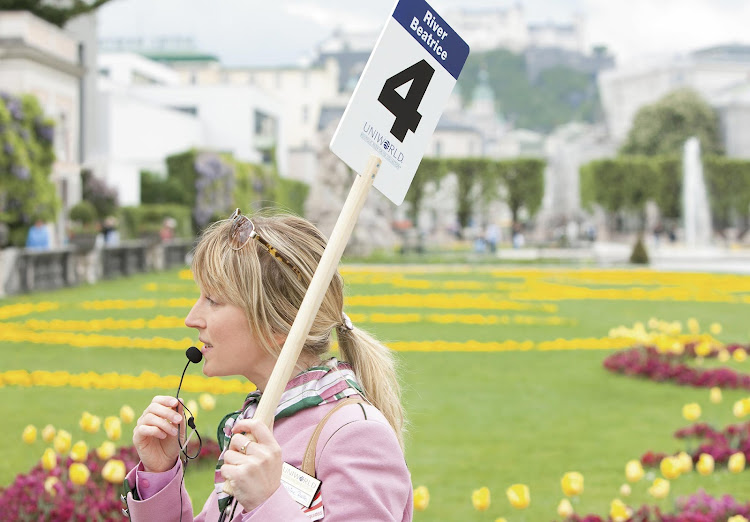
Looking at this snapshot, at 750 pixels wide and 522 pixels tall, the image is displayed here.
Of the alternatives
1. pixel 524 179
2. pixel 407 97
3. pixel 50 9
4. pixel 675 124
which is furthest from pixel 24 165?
pixel 675 124

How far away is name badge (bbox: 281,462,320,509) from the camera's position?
1.90 m

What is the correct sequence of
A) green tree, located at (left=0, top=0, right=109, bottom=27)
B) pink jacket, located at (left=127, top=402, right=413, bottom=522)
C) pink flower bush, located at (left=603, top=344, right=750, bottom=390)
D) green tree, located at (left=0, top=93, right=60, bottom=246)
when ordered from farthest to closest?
green tree, located at (left=0, top=0, right=109, bottom=27)
green tree, located at (left=0, top=93, right=60, bottom=246)
pink flower bush, located at (left=603, top=344, right=750, bottom=390)
pink jacket, located at (left=127, top=402, right=413, bottom=522)

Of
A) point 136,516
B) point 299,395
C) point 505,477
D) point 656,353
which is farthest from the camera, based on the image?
point 656,353

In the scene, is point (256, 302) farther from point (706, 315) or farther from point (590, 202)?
point (590, 202)

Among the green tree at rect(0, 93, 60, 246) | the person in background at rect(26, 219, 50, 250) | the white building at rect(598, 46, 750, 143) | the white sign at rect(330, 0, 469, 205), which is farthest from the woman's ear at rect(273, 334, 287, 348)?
the white building at rect(598, 46, 750, 143)

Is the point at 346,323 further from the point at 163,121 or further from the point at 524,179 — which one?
the point at 163,121

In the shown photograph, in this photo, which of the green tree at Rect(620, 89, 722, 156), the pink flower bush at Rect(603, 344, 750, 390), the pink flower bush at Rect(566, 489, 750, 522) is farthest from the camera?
the green tree at Rect(620, 89, 722, 156)

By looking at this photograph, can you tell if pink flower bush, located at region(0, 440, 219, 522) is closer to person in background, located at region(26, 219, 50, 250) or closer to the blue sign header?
the blue sign header

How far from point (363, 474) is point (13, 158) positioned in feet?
77.3

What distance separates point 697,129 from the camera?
77.2 meters

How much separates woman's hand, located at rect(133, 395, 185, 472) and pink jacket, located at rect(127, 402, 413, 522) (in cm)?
25

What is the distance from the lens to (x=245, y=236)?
210cm

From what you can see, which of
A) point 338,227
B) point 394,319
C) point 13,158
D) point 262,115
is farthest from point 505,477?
point 262,115

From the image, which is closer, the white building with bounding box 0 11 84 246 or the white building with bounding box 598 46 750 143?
the white building with bounding box 0 11 84 246
